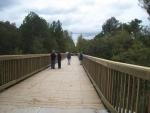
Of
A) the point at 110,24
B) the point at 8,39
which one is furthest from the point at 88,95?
the point at 110,24

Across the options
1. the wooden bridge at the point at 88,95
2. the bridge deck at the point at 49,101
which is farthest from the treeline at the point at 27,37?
the bridge deck at the point at 49,101

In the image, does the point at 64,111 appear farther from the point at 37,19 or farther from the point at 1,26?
the point at 37,19

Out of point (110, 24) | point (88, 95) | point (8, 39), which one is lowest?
point (88, 95)

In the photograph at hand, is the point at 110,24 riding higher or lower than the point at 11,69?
higher

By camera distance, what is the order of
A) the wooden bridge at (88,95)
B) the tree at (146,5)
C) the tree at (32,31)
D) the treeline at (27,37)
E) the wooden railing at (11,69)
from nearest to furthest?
the wooden bridge at (88,95) → the wooden railing at (11,69) → the tree at (146,5) → the treeline at (27,37) → the tree at (32,31)

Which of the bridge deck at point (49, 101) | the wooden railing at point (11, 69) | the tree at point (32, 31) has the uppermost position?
the tree at point (32, 31)

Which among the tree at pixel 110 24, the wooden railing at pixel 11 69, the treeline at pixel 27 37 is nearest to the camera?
the wooden railing at pixel 11 69

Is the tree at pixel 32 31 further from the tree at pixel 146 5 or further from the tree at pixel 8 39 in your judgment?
the tree at pixel 146 5

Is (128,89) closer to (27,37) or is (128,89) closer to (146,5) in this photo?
(146,5)

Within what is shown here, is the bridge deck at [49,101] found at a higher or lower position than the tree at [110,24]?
lower

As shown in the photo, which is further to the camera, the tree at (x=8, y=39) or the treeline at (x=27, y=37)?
the treeline at (x=27, y=37)

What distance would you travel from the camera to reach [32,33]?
12156 centimetres

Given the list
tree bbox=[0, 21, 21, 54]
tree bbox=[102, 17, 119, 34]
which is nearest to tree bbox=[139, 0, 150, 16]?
tree bbox=[0, 21, 21, 54]

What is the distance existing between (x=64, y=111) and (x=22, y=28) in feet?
367
